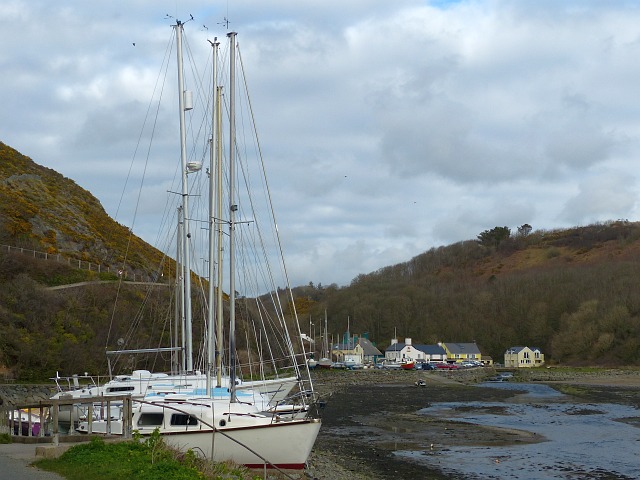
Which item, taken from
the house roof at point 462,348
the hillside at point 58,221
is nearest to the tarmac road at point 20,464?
the hillside at point 58,221

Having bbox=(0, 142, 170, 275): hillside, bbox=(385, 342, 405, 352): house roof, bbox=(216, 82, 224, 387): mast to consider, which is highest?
bbox=(0, 142, 170, 275): hillside

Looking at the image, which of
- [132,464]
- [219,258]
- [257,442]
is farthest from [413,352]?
[132,464]

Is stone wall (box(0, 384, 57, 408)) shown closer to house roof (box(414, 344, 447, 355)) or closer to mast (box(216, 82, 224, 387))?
mast (box(216, 82, 224, 387))

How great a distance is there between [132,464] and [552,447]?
29399 millimetres

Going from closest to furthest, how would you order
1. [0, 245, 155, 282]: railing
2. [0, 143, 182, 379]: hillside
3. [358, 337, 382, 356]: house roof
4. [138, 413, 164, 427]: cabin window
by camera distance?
[138, 413, 164, 427]: cabin window < [0, 143, 182, 379]: hillside < [0, 245, 155, 282]: railing < [358, 337, 382, 356]: house roof

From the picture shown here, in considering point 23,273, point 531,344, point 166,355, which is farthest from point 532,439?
point 531,344

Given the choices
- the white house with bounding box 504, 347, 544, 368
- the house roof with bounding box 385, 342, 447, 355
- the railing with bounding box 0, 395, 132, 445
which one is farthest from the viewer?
the house roof with bounding box 385, 342, 447, 355

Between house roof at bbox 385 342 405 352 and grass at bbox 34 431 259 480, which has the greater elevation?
Answer: house roof at bbox 385 342 405 352

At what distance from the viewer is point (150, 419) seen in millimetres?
26156

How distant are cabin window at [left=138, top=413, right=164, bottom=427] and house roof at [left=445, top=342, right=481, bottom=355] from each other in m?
157

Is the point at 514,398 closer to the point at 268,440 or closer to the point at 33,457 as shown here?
the point at 268,440

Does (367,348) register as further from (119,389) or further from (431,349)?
(119,389)

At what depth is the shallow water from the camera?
33531 millimetres

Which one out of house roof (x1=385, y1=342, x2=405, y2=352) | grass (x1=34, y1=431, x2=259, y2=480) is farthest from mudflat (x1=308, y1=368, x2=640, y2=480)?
house roof (x1=385, y1=342, x2=405, y2=352)
